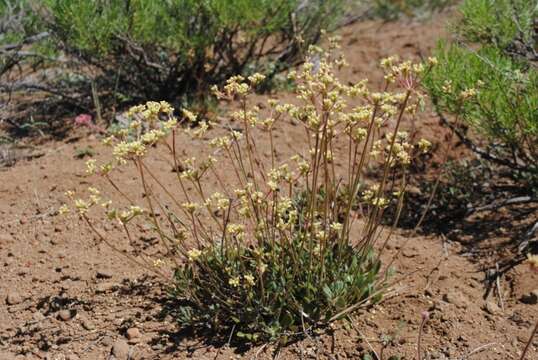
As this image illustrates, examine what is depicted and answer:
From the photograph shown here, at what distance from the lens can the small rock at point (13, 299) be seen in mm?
3096

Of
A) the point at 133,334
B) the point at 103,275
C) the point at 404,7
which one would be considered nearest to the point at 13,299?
the point at 103,275

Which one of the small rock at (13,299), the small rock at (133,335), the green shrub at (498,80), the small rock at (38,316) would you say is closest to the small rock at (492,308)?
the green shrub at (498,80)

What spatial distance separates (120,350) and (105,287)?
473 mm

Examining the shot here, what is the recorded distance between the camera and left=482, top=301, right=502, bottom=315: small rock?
115 inches

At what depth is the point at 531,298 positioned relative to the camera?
2955mm

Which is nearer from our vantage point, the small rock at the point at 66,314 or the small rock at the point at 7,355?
the small rock at the point at 7,355

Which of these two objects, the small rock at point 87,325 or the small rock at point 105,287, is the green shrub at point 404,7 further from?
the small rock at point 87,325

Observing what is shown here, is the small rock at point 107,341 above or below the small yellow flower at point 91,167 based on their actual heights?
below

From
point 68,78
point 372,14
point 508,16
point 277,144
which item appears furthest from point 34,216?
point 372,14

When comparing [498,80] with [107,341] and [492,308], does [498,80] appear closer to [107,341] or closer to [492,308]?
[492,308]

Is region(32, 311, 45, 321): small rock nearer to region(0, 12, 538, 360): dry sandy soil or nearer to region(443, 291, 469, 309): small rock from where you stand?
region(0, 12, 538, 360): dry sandy soil

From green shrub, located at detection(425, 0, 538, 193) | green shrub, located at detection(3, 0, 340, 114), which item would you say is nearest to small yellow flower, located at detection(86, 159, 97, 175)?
green shrub, located at detection(425, 0, 538, 193)

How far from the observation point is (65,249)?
3.46 meters

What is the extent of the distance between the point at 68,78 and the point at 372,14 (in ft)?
12.7
